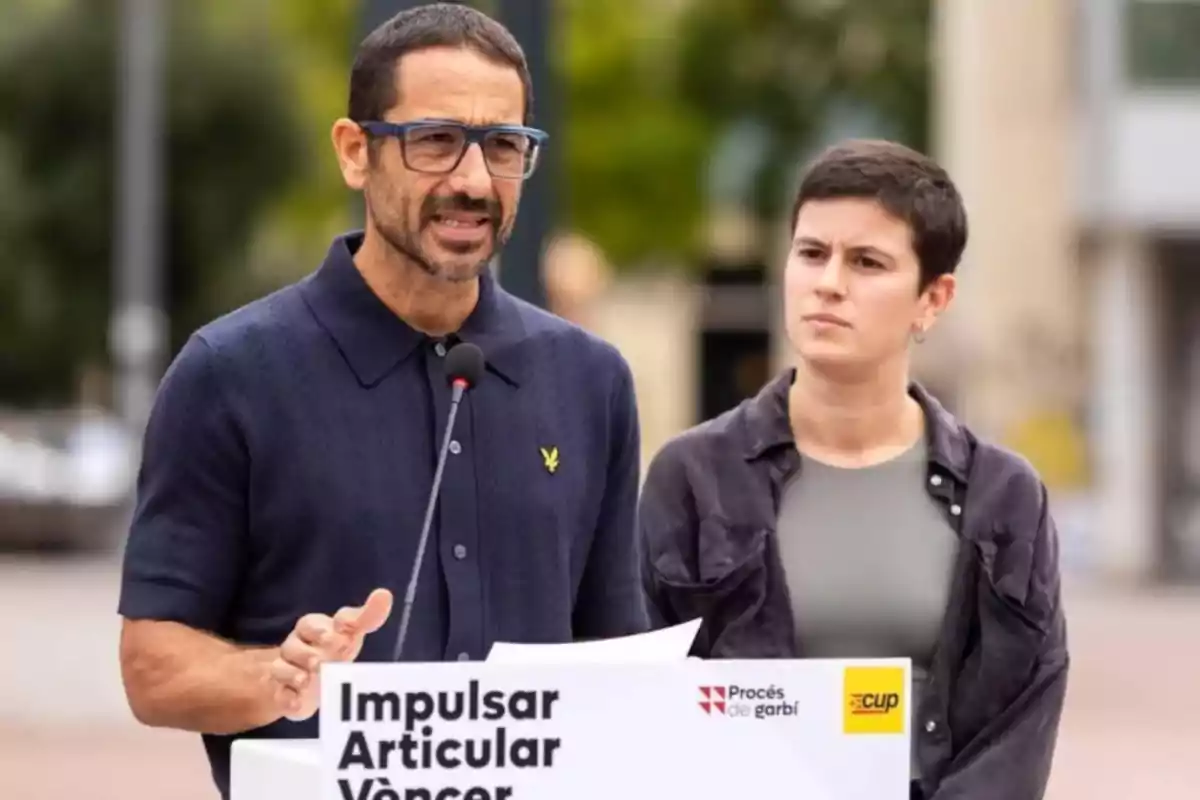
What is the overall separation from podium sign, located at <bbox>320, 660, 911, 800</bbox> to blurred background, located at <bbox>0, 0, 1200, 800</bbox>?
327 centimetres

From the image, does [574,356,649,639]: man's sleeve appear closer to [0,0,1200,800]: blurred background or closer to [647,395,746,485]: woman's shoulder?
[647,395,746,485]: woman's shoulder

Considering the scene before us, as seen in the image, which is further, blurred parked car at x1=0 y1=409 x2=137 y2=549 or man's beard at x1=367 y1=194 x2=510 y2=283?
blurred parked car at x1=0 y1=409 x2=137 y2=549

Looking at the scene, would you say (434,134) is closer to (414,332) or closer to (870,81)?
(414,332)

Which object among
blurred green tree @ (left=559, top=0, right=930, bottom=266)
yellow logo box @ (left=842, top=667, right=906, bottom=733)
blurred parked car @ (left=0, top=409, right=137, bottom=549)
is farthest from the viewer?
blurred green tree @ (left=559, top=0, right=930, bottom=266)

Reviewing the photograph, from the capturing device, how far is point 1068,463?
96.6 feet

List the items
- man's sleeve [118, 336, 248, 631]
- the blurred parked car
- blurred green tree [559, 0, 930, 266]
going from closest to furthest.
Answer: man's sleeve [118, 336, 248, 631], the blurred parked car, blurred green tree [559, 0, 930, 266]

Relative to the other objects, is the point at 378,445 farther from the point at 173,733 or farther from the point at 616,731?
the point at 173,733

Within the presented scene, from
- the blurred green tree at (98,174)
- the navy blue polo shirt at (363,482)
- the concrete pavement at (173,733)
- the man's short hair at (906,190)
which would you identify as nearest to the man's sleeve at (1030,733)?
the man's short hair at (906,190)

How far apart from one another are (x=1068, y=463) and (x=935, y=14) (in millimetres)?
17241

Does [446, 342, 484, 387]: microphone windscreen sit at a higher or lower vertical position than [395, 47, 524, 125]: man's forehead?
lower

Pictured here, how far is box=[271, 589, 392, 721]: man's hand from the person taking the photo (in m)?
3.18

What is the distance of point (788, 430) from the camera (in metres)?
3.73

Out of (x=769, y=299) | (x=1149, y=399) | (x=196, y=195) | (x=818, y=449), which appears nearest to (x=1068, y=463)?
(x=1149, y=399)

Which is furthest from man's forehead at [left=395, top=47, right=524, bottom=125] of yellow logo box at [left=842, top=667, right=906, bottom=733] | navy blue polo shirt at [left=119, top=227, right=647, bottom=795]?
yellow logo box at [left=842, top=667, right=906, bottom=733]
